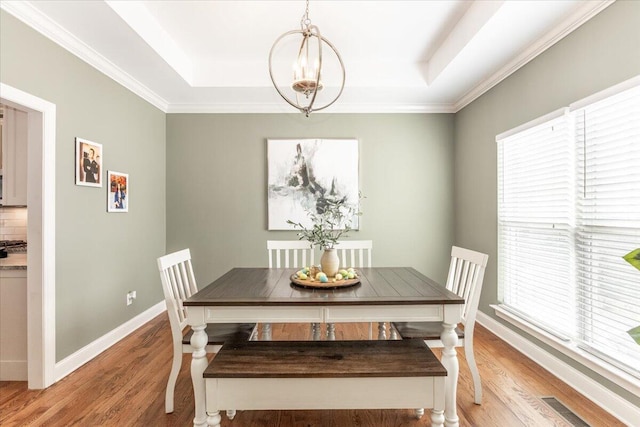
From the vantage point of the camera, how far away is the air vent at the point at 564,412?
1.95m

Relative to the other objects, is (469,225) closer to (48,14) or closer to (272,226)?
(272,226)

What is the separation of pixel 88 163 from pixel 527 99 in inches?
145

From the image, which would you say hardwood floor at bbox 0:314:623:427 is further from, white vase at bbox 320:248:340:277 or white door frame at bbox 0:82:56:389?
white vase at bbox 320:248:340:277

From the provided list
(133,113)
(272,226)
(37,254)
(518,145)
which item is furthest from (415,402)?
(133,113)

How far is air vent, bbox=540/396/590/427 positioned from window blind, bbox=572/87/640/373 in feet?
1.29

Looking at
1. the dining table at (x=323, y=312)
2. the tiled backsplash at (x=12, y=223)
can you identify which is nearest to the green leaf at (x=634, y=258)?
the dining table at (x=323, y=312)

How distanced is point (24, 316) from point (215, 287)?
1.51 m

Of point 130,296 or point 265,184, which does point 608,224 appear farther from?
point 130,296

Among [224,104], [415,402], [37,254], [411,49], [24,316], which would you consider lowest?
[415,402]

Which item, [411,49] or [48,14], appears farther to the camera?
[411,49]

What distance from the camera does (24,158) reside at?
99.1 inches

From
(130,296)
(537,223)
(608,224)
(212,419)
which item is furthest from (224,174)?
(608,224)

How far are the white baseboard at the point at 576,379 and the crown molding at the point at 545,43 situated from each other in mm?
→ 2315

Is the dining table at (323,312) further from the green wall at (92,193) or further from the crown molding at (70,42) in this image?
the crown molding at (70,42)
